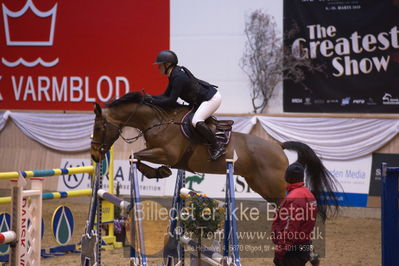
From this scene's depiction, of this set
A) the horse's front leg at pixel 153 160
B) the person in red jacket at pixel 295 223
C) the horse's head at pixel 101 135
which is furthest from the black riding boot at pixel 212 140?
the person in red jacket at pixel 295 223

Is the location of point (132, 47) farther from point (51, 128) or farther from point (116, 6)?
point (51, 128)

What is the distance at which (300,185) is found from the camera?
415 centimetres

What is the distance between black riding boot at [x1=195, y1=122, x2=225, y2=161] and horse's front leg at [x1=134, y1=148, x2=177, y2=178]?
0.42 metres

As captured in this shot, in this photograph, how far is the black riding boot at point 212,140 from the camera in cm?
587

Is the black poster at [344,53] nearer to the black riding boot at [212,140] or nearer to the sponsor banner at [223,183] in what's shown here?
the sponsor banner at [223,183]

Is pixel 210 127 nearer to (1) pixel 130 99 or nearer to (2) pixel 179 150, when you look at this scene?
(2) pixel 179 150

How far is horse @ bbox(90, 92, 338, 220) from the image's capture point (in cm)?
584

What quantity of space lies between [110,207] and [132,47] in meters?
6.17

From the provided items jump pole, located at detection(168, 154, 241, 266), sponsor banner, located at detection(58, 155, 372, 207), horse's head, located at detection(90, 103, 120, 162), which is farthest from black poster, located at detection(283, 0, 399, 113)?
jump pole, located at detection(168, 154, 241, 266)

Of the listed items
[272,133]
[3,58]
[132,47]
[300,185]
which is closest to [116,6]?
[132,47]

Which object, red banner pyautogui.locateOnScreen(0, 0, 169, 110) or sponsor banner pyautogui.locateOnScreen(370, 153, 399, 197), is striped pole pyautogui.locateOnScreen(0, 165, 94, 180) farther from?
red banner pyautogui.locateOnScreen(0, 0, 169, 110)

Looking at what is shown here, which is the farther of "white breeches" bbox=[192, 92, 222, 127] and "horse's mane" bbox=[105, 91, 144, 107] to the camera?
"horse's mane" bbox=[105, 91, 144, 107]

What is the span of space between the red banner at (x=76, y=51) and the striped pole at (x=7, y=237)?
8.55 m

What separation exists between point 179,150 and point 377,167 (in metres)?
4.90
